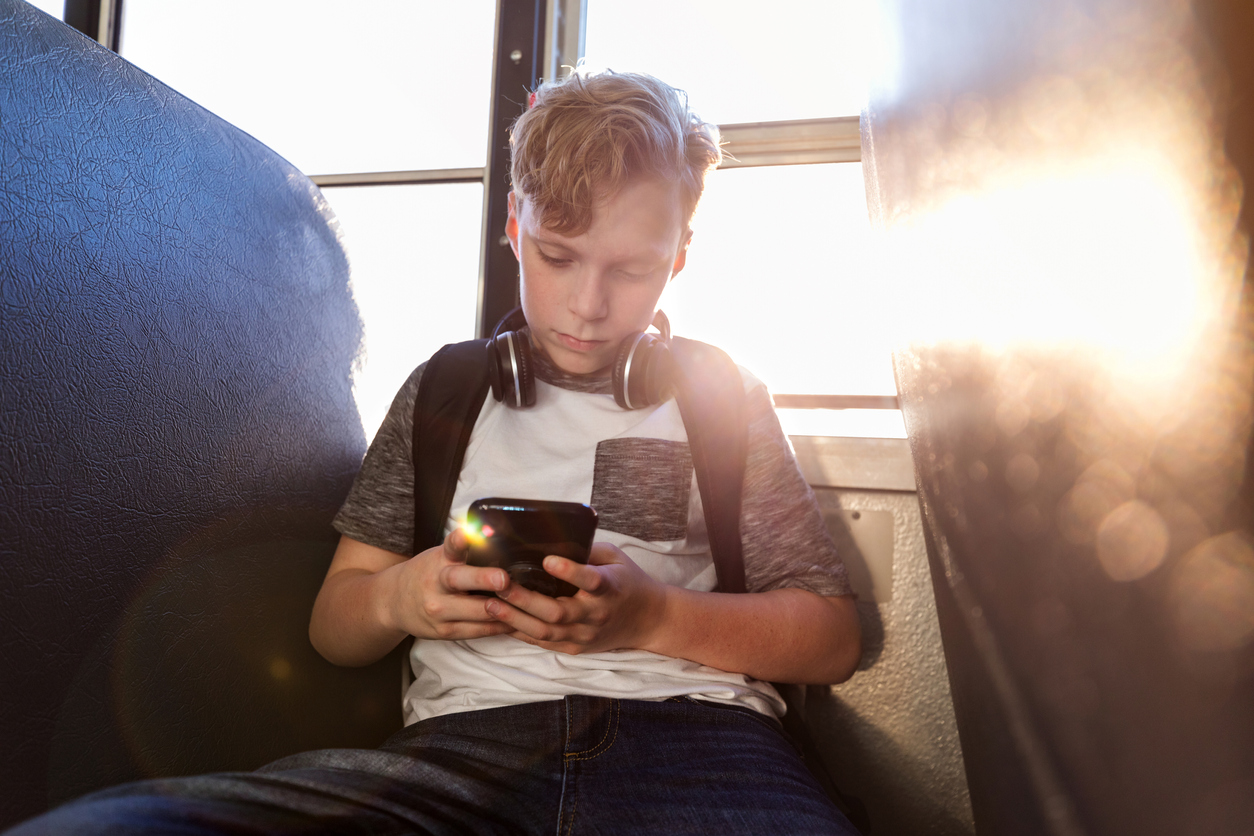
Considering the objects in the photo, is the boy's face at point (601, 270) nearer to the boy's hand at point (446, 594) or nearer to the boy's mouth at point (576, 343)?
the boy's mouth at point (576, 343)

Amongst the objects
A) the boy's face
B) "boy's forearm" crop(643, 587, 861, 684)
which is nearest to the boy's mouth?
the boy's face

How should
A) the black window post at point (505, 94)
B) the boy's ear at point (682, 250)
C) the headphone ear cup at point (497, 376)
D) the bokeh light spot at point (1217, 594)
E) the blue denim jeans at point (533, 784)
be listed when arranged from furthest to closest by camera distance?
the black window post at point (505, 94)
the boy's ear at point (682, 250)
the headphone ear cup at point (497, 376)
the blue denim jeans at point (533, 784)
the bokeh light spot at point (1217, 594)

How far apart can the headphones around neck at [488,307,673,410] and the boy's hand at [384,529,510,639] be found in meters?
0.28

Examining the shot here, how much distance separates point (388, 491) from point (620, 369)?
1.24 ft

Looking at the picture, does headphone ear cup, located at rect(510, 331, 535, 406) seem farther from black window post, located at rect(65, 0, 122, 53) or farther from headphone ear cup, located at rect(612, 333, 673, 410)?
black window post, located at rect(65, 0, 122, 53)

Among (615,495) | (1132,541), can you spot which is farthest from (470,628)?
(1132,541)

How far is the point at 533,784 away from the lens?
29.7 inches

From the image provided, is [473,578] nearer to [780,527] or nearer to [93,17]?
[780,527]

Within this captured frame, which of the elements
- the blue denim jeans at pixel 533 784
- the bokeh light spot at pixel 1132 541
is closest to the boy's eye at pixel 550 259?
the blue denim jeans at pixel 533 784

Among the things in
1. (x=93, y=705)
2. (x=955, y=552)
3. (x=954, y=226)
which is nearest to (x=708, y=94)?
(x=954, y=226)

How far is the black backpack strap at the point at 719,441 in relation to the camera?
3.22ft

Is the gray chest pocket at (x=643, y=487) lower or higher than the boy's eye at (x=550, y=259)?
lower

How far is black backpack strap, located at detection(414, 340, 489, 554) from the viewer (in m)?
0.99

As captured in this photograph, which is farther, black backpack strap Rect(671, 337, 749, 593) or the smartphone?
black backpack strap Rect(671, 337, 749, 593)
